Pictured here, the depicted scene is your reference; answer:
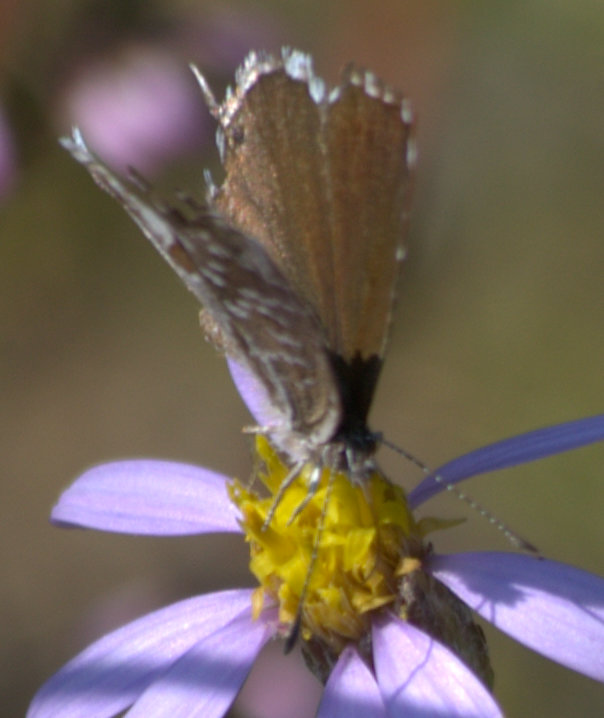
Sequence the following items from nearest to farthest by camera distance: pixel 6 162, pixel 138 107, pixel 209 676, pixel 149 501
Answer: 1. pixel 209 676
2. pixel 149 501
3. pixel 6 162
4. pixel 138 107

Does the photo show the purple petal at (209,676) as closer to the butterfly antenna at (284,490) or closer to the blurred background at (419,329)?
the butterfly antenna at (284,490)

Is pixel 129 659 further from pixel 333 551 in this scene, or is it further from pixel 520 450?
pixel 520 450

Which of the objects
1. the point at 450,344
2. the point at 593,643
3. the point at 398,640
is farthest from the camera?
the point at 450,344

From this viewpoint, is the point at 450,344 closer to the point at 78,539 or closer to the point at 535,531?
the point at 535,531

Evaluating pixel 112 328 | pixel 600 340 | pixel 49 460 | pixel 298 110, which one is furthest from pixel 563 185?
pixel 298 110

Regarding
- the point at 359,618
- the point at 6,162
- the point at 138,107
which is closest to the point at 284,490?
the point at 359,618
